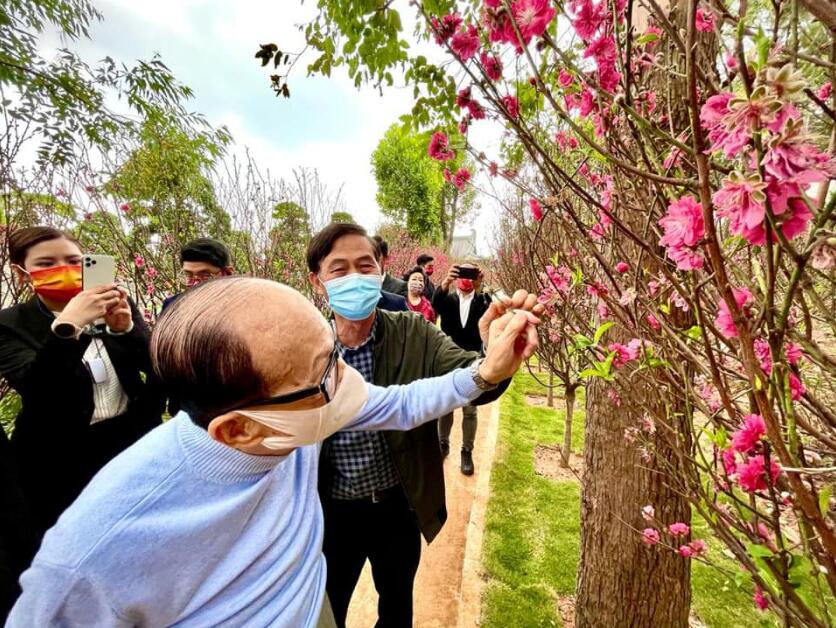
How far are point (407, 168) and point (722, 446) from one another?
85.1ft

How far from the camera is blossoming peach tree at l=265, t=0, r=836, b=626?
513mm

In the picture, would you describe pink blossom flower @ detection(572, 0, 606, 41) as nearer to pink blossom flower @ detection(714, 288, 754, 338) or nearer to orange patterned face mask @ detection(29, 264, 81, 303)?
pink blossom flower @ detection(714, 288, 754, 338)

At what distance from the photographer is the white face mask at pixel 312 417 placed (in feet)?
2.92

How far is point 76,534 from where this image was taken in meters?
0.67

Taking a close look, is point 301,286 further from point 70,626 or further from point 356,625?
point 70,626

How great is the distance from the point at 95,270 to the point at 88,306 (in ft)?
0.78

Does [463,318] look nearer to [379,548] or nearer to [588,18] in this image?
[379,548]

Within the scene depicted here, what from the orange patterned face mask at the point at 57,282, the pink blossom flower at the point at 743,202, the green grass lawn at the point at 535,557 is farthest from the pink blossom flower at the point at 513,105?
the green grass lawn at the point at 535,557

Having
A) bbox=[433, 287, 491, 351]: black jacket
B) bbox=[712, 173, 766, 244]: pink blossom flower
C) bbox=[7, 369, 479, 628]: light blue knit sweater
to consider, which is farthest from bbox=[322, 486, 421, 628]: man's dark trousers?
bbox=[433, 287, 491, 351]: black jacket

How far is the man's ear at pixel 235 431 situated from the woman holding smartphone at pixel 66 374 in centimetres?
138

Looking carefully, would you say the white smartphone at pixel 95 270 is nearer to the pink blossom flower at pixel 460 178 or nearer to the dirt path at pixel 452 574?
the pink blossom flower at pixel 460 178

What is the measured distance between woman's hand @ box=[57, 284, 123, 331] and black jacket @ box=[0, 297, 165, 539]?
8cm

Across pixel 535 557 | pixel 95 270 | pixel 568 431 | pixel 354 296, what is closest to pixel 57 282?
pixel 95 270

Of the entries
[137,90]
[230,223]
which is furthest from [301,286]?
[137,90]
